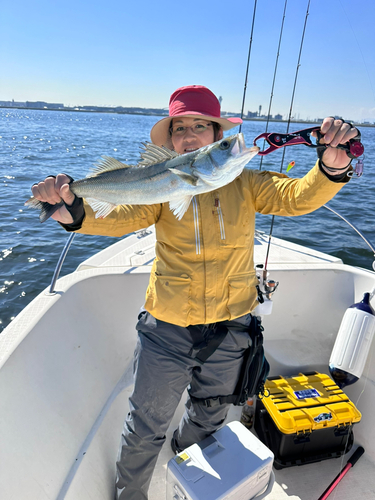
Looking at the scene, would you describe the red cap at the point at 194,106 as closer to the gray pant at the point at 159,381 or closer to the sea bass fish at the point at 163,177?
the sea bass fish at the point at 163,177

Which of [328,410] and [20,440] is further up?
[20,440]

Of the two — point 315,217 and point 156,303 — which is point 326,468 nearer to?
point 156,303

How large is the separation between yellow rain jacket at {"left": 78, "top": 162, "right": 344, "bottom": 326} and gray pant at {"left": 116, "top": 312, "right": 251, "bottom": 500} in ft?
0.55

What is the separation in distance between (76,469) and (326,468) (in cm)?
229

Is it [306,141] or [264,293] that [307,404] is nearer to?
[264,293]

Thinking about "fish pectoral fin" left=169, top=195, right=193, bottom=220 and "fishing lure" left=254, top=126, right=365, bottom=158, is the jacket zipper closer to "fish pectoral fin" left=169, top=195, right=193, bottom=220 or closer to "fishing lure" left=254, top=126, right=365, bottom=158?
"fish pectoral fin" left=169, top=195, right=193, bottom=220

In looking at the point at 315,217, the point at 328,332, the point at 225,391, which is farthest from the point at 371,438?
the point at 315,217

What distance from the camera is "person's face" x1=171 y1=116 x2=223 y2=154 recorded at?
2291 mm

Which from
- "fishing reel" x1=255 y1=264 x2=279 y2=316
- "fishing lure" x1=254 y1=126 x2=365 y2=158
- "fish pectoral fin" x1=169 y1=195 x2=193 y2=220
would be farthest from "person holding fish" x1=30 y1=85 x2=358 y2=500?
"fishing reel" x1=255 y1=264 x2=279 y2=316

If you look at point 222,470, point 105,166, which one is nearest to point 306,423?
point 222,470

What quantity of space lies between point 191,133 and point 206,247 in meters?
0.80

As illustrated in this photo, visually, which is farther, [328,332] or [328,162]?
[328,332]

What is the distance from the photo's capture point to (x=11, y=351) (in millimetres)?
2455

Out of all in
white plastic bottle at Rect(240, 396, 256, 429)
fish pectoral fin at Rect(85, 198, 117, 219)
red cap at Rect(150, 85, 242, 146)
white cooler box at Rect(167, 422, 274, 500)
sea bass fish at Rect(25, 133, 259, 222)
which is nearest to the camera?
sea bass fish at Rect(25, 133, 259, 222)
